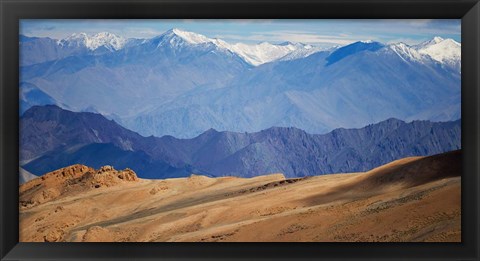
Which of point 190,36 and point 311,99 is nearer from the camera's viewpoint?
point 190,36

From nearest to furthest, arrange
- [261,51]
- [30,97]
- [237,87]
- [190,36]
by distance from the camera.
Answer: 1. [30,97]
2. [190,36]
3. [261,51]
4. [237,87]

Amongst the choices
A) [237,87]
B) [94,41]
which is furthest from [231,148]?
[94,41]

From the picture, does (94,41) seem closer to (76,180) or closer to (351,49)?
(76,180)

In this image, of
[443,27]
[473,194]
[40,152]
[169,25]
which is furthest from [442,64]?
[40,152]

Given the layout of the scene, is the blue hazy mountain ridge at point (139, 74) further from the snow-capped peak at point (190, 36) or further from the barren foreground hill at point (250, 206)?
the barren foreground hill at point (250, 206)

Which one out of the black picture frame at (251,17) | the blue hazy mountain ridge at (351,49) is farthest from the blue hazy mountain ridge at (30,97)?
the blue hazy mountain ridge at (351,49)

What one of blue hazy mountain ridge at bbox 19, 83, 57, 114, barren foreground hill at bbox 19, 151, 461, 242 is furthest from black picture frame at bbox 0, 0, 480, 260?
blue hazy mountain ridge at bbox 19, 83, 57, 114
